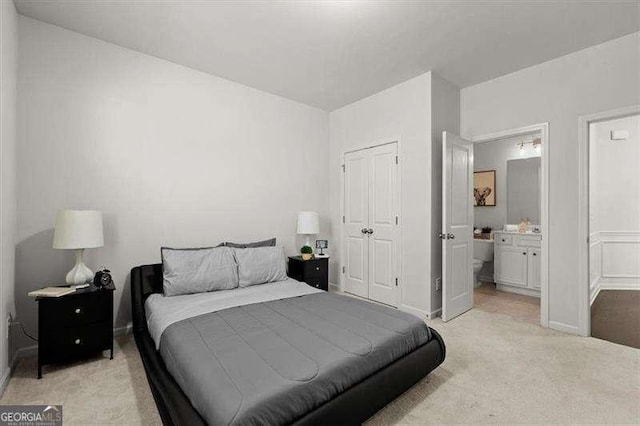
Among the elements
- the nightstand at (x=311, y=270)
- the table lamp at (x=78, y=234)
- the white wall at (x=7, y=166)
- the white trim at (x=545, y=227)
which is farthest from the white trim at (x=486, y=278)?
the white wall at (x=7, y=166)

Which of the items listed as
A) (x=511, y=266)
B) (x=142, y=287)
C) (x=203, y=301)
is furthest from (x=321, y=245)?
(x=511, y=266)

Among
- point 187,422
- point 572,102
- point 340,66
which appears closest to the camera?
point 187,422

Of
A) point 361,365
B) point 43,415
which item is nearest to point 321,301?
point 361,365

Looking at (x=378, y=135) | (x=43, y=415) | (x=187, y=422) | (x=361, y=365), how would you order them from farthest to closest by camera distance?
(x=378, y=135)
(x=43, y=415)
(x=361, y=365)
(x=187, y=422)

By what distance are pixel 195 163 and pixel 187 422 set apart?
2.66 meters

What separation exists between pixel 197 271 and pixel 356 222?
7.72 ft

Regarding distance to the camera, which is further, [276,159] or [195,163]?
[276,159]

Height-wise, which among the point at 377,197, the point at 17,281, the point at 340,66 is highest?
the point at 340,66

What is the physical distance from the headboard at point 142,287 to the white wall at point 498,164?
17.4 feet

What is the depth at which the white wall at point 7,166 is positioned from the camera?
6.63 ft

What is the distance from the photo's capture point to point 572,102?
3.00 m

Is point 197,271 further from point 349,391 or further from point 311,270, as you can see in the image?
point 349,391

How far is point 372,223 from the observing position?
4117 millimetres

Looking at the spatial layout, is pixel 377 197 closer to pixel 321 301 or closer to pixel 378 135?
pixel 378 135
